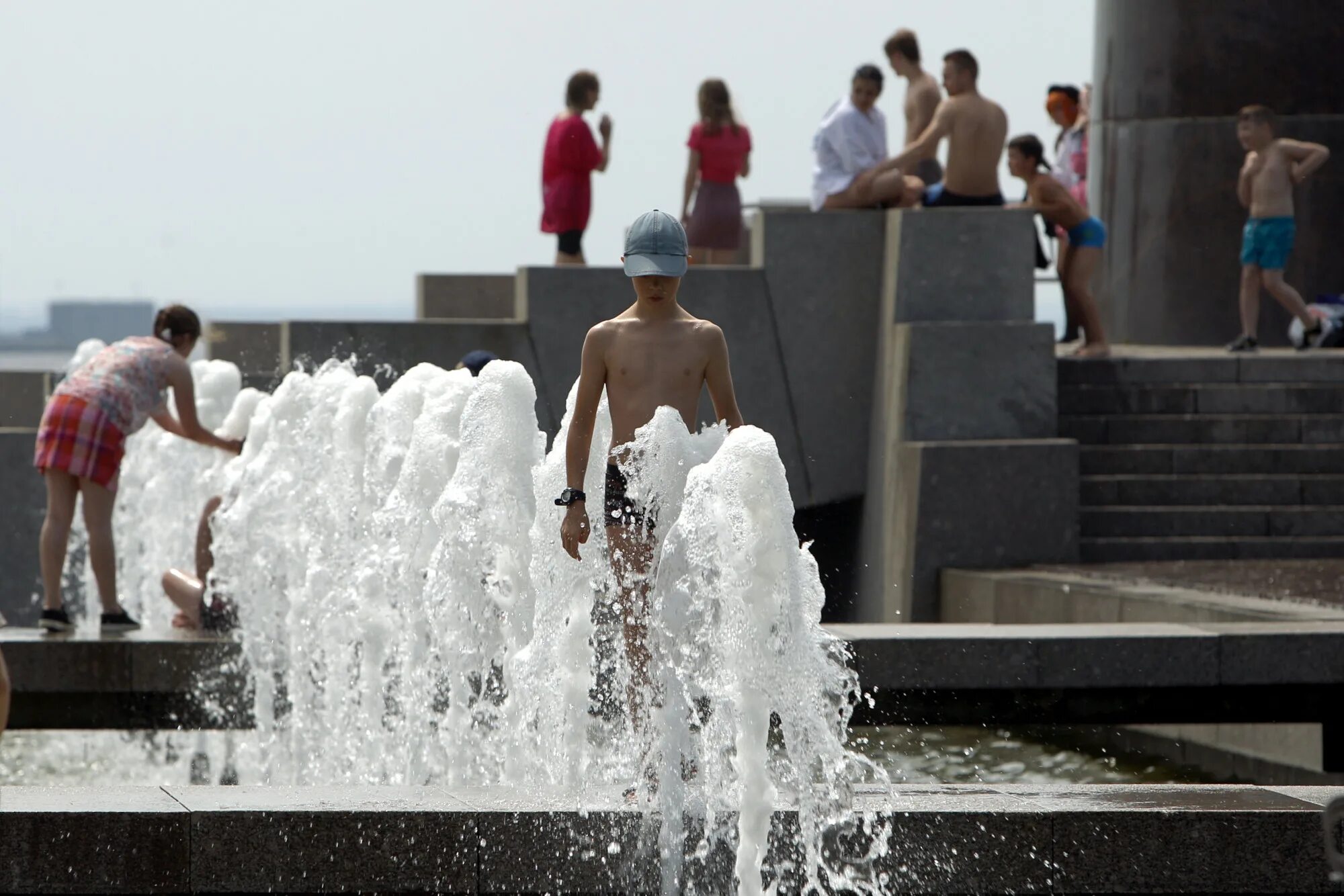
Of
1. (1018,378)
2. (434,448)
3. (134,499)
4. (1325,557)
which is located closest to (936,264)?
(1018,378)

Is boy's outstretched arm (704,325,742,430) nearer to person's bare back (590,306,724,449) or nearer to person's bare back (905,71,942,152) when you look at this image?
person's bare back (590,306,724,449)

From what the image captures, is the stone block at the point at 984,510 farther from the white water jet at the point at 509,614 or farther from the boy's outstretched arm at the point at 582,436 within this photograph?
the boy's outstretched arm at the point at 582,436

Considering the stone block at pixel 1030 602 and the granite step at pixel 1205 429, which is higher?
the granite step at pixel 1205 429

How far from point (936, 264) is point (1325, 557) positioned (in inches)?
125

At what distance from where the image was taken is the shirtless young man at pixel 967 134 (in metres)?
13.9

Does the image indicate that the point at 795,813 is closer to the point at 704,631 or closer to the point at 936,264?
the point at 704,631

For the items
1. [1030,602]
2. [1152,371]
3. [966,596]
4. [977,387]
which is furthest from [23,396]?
[1152,371]

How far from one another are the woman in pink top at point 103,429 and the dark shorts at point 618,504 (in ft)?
14.8

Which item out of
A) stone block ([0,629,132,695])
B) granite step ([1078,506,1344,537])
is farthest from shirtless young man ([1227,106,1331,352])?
stone block ([0,629,132,695])

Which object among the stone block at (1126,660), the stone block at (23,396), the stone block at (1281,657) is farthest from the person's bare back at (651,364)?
the stone block at (23,396)

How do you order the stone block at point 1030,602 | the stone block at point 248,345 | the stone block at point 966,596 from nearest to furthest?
the stone block at point 1030,602 < the stone block at point 966,596 < the stone block at point 248,345

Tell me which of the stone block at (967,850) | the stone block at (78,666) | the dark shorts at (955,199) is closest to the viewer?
the stone block at (967,850)

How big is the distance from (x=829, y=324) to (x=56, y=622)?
21.1ft

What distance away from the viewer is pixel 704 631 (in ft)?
18.8
